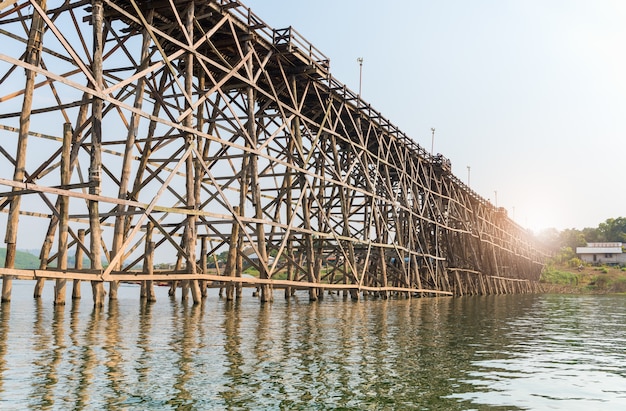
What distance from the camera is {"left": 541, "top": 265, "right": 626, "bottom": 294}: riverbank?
66.2m

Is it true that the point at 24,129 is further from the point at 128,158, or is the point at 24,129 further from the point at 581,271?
the point at 581,271

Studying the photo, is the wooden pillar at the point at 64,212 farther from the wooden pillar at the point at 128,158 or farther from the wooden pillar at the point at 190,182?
the wooden pillar at the point at 190,182

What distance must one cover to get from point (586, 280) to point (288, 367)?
73803 mm

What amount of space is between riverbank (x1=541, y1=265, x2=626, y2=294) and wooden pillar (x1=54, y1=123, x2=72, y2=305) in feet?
209

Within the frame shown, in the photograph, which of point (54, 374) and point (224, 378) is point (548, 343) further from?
point (54, 374)

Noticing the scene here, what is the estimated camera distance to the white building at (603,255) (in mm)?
96206

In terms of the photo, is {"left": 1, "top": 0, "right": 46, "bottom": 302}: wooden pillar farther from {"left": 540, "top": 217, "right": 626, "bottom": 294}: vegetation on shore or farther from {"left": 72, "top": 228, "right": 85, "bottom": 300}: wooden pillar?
{"left": 540, "top": 217, "right": 626, "bottom": 294}: vegetation on shore

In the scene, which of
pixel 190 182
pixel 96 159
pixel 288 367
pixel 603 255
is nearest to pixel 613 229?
pixel 603 255

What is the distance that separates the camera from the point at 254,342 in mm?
8375

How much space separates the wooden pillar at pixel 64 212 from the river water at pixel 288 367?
1.73 metres

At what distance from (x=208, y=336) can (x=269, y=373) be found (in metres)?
3.03

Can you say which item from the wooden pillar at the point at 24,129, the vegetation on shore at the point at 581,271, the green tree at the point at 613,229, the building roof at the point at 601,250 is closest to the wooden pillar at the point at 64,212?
the wooden pillar at the point at 24,129

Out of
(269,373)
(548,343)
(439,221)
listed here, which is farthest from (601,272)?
(269,373)

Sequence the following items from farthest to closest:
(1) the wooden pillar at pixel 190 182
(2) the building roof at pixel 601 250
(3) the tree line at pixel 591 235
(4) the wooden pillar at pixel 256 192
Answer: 1. (3) the tree line at pixel 591 235
2. (2) the building roof at pixel 601 250
3. (4) the wooden pillar at pixel 256 192
4. (1) the wooden pillar at pixel 190 182
